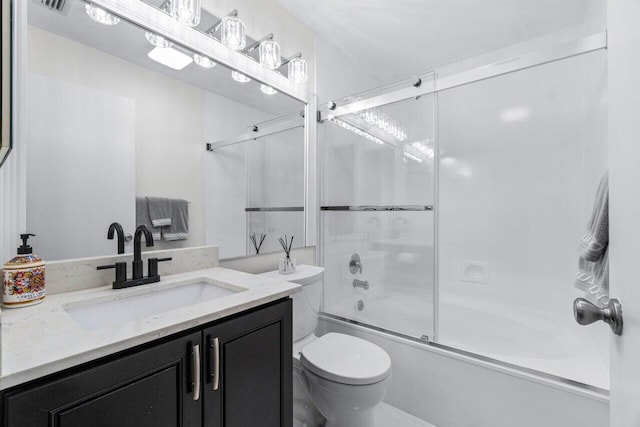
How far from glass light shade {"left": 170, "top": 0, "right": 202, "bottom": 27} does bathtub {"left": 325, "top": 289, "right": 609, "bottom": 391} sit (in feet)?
6.19

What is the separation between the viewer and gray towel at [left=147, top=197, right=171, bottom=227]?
1.21 metres

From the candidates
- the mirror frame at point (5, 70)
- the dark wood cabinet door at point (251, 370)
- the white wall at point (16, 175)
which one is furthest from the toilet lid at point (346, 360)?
the mirror frame at point (5, 70)

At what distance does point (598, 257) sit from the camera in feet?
2.57

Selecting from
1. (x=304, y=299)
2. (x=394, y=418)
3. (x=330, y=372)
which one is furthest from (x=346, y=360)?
(x=394, y=418)

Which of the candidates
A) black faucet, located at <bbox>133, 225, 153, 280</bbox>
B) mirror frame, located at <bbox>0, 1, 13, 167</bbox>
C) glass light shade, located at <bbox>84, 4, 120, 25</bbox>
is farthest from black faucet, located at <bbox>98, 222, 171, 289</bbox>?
glass light shade, located at <bbox>84, 4, 120, 25</bbox>

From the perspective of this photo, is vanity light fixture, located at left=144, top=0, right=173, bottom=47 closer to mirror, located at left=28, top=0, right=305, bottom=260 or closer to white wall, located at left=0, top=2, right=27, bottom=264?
mirror, located at left=28, top=0, right=305, bottom=260

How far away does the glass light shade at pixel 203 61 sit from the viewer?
1.39 meters

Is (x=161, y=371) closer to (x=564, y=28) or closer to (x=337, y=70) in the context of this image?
(x=337, y=70)

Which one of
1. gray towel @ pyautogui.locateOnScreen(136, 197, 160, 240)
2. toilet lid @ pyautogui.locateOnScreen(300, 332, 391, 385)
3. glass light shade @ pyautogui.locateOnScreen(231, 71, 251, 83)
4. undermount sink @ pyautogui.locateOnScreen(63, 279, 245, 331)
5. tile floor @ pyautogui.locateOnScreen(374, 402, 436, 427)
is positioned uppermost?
glass light shade @ pyautogui.locateOnScreen(231, 71, 251, 83)

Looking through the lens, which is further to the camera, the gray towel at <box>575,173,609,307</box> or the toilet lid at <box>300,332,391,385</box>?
the toilet lid at <box>300,332,391,385</box>

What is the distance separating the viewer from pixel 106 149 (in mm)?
1088

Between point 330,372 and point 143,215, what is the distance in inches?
40.5

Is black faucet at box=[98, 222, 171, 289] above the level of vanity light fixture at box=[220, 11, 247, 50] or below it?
below

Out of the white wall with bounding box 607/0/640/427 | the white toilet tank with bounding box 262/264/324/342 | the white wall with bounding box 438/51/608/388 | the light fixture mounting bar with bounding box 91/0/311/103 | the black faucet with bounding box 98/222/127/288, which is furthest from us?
the white wall with bounding box 438/51/608/388
